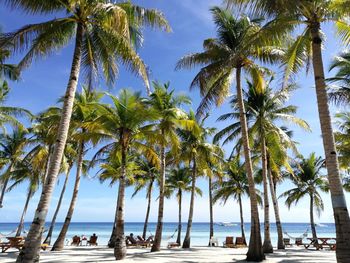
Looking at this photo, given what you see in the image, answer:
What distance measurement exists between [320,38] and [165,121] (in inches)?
445

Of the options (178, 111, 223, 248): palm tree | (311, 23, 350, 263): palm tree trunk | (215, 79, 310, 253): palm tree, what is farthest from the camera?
(178, 111, 223, 248): palm tree

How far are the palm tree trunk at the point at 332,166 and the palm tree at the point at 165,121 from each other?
33.9ft

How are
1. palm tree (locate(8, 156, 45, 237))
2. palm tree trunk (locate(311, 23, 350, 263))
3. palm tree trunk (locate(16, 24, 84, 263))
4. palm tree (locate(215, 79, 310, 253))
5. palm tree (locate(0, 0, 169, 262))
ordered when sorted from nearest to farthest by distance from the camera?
palm tree trunk (locate(311, 23, 350, 263))
palm tree trunk (locate(16, 24, 84, 263))
palm tree (locate(0, 0, 169, 262))
palm tree (locate(215, 79, 310, 253))
palm tree (locate(8, 156, 45, 237))

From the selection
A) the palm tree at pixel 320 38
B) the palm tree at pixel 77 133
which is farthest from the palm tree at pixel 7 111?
the palm tree at pixel 320 38

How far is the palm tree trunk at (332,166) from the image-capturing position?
7.59 metres

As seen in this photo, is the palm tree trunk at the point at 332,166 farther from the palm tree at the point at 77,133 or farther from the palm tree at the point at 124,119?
the palm tree at the point at 77,133

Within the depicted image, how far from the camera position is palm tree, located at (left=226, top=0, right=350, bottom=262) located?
7.88m

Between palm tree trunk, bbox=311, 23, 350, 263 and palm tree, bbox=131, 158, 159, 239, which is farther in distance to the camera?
palm tree, bbox=131, 158, 159, 239

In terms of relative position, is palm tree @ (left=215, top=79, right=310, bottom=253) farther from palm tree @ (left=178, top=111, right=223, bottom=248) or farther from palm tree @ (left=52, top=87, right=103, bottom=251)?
palm tree @ (left=52, top=87, right=103, bottom=251)

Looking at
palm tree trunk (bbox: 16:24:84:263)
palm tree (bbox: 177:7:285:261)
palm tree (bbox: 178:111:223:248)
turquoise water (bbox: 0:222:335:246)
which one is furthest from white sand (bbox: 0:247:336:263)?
turquoise water (bbox: 0:222:335:246)

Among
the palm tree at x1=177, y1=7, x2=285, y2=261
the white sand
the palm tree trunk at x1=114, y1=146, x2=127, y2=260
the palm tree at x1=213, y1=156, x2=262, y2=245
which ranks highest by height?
the palm tree at x1=177, y1=7, x2=285, y2=261

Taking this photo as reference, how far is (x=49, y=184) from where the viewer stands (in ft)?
30.7

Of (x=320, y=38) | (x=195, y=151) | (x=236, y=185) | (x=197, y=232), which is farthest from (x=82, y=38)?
(x=197, y=232)

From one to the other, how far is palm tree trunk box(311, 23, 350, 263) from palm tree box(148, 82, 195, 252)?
33.9ft
